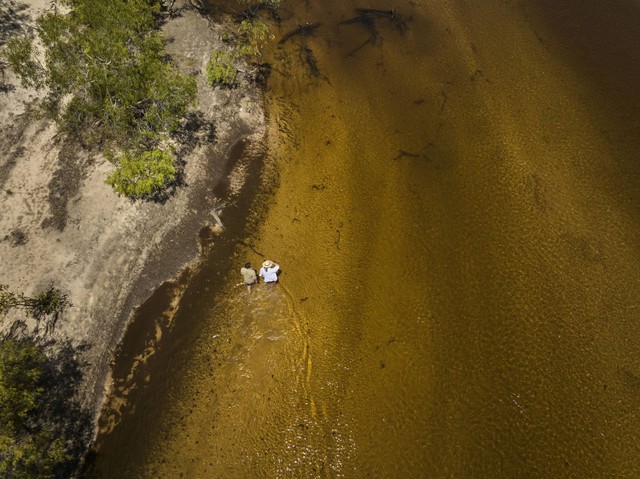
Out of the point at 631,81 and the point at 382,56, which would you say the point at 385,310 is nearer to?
the point at 382,56

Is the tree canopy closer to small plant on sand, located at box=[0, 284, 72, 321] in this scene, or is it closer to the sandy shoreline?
the sandy shoreline

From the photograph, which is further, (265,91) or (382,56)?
(382,56)

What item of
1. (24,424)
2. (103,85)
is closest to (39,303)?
(24,424)

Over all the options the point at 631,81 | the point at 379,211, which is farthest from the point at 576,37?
the point at 379,211

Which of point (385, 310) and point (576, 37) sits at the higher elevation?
point (576, 37)

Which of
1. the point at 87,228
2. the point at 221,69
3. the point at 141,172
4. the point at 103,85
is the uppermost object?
the point at 221,69

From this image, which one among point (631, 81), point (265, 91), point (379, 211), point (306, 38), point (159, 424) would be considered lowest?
point (159, 424)

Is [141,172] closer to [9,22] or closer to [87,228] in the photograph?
[87,228]
